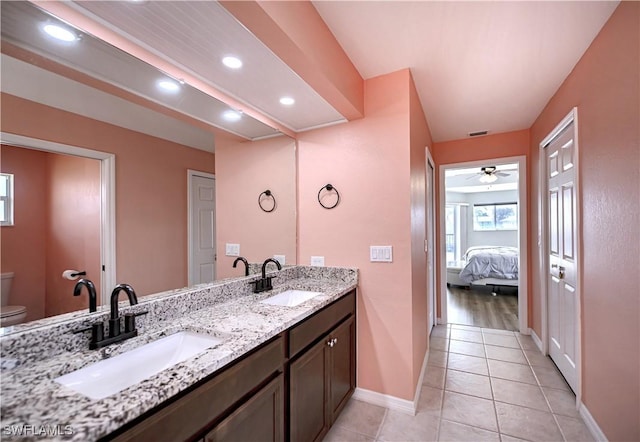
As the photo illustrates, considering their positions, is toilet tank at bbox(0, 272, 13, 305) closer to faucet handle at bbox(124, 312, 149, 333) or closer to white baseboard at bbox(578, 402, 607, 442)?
faucet handle at bbox(124, 312, 149, 333)

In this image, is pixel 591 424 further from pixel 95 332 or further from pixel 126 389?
pixel 95 332

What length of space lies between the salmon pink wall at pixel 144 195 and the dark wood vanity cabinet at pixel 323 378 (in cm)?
76

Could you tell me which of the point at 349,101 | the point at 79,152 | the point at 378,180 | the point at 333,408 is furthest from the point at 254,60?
the point at 333,408

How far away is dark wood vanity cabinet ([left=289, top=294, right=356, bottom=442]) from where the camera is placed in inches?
55.7

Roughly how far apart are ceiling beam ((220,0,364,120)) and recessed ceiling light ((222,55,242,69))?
0.23m

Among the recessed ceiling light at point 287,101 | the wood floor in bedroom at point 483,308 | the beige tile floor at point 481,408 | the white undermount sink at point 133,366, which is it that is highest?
the recessed ceiling light at point 287,101

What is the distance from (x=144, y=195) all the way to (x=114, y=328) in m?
0.63

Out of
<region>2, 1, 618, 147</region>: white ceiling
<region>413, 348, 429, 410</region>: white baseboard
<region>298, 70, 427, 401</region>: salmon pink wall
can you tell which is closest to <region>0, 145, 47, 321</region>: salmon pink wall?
<region>2, 1, 618, 147</region>: white ceiling

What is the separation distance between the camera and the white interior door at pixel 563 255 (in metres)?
2.15

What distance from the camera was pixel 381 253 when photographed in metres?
2.10

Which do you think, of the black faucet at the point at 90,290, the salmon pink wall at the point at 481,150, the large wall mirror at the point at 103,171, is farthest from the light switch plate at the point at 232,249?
the salmon pink wall at the point at 481,150

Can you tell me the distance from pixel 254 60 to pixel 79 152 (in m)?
0.90

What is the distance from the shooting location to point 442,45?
1.80 meters

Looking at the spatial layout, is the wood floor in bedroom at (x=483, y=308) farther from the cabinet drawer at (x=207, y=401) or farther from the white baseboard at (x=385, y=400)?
the cabinet drawer at (x=207, y=401)
